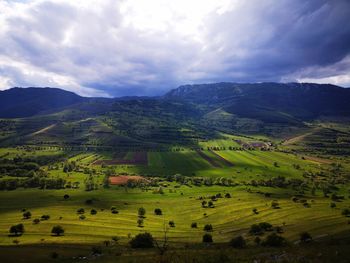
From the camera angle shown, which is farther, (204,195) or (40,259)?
(204,195)

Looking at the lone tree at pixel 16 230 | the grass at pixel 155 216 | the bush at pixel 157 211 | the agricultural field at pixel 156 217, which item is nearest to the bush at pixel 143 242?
the agricultural field at pixel 156 217

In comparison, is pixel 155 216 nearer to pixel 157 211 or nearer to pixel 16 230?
pixel 157 211

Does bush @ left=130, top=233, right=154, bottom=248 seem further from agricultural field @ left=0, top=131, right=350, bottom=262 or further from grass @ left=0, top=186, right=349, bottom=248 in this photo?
grass @ left=0, top=186, right=349, bottom=248

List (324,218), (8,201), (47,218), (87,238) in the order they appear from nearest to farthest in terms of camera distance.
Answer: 1. (87,238)
2. (324,218)
3. (47,218)
4. (8,201)

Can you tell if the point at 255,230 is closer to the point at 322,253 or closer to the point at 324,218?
the point at 324,218

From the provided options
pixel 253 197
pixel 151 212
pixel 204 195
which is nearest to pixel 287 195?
pixel 253 197

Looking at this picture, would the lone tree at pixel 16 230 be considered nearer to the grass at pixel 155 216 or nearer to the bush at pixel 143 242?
the grass at pixel 155 216

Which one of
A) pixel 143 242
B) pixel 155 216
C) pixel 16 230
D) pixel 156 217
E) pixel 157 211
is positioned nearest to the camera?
pixel 143 242

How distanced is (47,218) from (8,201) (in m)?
55.4

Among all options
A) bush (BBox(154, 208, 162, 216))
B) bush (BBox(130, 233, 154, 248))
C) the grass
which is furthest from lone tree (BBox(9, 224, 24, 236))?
bush (BBox(154, 208, 162, 216))

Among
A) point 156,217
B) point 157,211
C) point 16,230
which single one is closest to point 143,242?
point 16,230

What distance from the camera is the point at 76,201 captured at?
167 meters

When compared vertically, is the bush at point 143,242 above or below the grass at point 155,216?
above

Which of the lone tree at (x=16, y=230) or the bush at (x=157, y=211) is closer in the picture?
the lone tree at (x=16, y=230)
